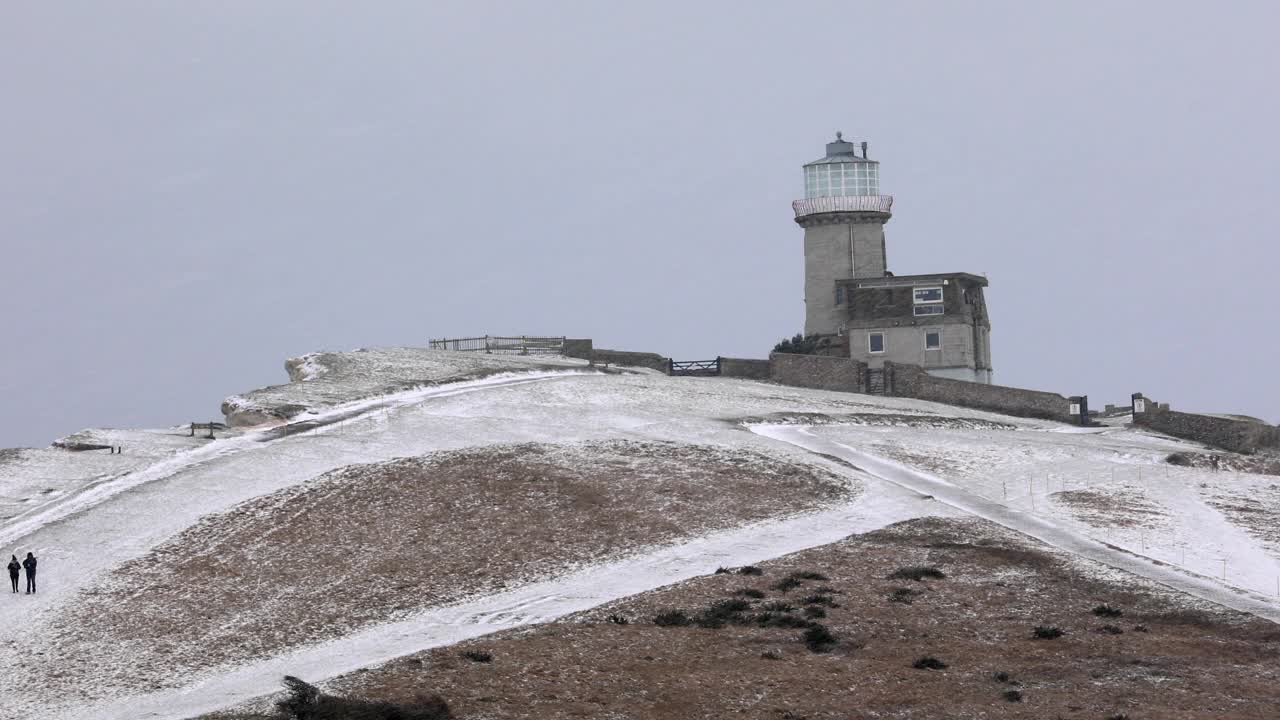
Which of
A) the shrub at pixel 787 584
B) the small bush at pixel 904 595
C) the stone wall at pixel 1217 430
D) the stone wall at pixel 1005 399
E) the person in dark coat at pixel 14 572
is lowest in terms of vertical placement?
the small bush at pixel 904 595

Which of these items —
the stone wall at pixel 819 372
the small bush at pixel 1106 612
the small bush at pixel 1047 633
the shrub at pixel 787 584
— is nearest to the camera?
the small bush at pixel 1047 633

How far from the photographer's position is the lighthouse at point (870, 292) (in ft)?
333

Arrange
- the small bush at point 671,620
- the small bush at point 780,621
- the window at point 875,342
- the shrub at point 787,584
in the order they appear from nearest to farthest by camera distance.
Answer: the small bush at point 780,621 < the small bush at point 671,620 < the shrub at point 787,584 < the window at point 875,342

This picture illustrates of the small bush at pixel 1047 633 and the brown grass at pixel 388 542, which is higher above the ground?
the brown grass at pixel 388 542

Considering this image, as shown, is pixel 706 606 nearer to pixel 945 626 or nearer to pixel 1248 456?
pixel 945 626

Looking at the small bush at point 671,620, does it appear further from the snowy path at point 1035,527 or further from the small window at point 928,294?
the small window at point 928,294

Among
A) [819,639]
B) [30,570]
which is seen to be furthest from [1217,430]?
[30,570]

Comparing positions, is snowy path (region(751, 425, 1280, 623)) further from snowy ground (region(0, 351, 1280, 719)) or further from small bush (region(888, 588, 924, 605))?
small bush (region(888, 588, 924, 605))

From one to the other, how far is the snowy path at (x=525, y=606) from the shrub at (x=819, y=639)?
630 centimetres

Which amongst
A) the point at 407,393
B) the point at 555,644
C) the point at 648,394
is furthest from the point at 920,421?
the point at 555,644

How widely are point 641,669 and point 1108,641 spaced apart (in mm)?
11482

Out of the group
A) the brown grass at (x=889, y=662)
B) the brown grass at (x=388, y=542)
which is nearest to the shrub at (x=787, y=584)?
the brown grass at (x=889, y=662)

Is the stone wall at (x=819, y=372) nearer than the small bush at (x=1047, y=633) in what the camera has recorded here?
No

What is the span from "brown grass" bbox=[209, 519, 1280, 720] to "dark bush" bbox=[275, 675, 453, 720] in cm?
58
